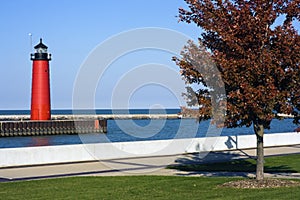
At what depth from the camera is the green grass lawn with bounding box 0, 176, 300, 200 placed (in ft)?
41.9

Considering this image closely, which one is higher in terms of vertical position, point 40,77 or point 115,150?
point 40,77

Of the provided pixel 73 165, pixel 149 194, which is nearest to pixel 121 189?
pixel 149 194

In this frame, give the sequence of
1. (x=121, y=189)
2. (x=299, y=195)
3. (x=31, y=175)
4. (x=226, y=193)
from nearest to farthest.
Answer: (x=299, y=195)
(x=226, y=193)
(x=121, y=189)
(x=31, y=175)

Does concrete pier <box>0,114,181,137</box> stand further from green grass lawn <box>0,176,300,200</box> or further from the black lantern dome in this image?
green grass lawn <box>0,176,300,200</box>

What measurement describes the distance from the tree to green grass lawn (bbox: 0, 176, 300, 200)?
6.21 ft

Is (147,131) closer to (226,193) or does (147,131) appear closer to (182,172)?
(182,172)

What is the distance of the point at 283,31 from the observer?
1365cm

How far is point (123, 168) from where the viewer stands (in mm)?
20844

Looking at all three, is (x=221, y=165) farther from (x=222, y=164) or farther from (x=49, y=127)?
(x=49, y=127)

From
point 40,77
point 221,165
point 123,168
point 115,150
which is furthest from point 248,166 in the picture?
point 40,77

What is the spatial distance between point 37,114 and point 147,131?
37.3 m

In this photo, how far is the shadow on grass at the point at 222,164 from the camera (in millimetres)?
20516

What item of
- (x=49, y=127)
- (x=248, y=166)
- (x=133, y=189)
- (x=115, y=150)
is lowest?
(x=133, y=189)

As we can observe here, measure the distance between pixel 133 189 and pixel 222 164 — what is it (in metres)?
9.08
